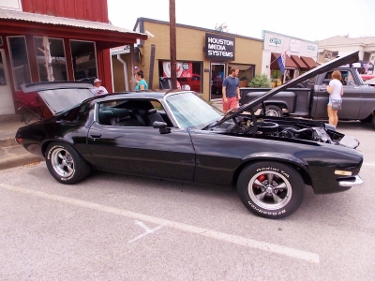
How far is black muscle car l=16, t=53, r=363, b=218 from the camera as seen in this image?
2.65m

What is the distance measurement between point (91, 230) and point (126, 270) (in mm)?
773

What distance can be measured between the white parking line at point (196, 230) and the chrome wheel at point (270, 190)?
505mm

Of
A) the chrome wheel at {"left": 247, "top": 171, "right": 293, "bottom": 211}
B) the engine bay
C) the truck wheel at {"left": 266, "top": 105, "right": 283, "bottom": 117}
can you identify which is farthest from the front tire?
the truck wheel at {"left": 266, "top": 105, "right": 283, "bottom": 117}

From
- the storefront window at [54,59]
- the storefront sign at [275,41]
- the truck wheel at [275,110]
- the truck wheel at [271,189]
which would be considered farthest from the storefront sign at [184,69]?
the truck wheel at [271,189]

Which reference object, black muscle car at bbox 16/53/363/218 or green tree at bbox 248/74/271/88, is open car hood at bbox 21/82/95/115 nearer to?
black muscle car at bbox 16/53/363/218

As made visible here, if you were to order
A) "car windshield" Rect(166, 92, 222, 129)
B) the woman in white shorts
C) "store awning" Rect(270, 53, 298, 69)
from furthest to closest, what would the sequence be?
"store awning" Rect(270, 53, 298, 69) → the woman in white shorts → "car windshield" Rect(166, 92, 222, 129)

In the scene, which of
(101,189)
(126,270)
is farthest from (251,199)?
(101,189)

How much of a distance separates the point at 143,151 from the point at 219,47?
12.3 metres

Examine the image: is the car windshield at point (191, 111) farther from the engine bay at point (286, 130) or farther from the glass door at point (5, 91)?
the glass door at point (5, 91)

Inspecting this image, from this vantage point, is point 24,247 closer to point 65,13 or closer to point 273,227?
point 273,227

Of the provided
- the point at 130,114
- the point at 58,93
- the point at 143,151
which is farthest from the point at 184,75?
the point at 143,151

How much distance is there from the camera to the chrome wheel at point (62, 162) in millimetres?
3906

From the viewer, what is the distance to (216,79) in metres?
15.1

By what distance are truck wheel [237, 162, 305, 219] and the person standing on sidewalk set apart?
15.6 feet
